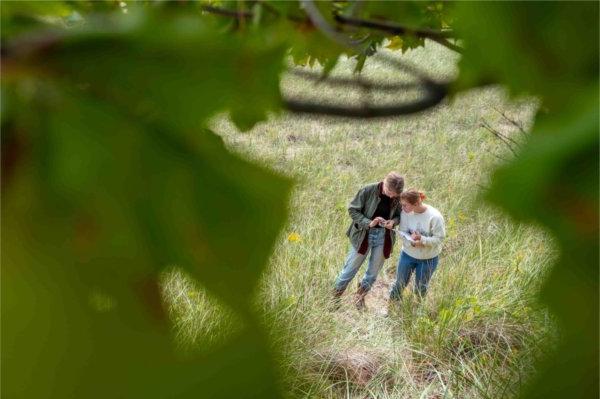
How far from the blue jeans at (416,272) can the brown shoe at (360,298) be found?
0.75ft

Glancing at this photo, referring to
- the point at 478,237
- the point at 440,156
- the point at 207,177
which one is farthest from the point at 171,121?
the point at 440,156

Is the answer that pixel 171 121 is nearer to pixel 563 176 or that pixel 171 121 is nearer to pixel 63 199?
pixel 63 199

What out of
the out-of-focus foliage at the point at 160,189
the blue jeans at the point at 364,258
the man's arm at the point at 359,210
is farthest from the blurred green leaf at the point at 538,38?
the blue jeans at the point at 364,258

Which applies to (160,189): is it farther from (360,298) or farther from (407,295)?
(360,298)

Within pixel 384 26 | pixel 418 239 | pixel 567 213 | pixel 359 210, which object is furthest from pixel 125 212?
pixel 359 210

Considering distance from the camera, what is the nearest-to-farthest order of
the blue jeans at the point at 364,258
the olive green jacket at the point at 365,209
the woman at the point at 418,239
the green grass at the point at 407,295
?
the green grass at the point at 407,295, the woman at the point at 418,239, the olive green jacket at the point at 365,209, the blue jeans at the point at 364,258

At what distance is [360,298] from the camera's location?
4.29m

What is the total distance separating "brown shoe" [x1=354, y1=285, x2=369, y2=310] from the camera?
14.0ft

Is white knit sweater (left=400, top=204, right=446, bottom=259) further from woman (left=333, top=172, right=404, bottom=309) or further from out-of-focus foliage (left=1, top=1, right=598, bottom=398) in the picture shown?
out-of-focus foliage (left=1, top=1, right=598, bottom=398)

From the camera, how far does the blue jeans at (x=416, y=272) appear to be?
13.4ft

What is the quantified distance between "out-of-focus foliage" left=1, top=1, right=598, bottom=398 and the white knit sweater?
356 centimetres

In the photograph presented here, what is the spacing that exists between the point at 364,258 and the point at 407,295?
432 millimetres

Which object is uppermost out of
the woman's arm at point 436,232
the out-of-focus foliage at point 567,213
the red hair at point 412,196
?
the out-of-focus foliage at point 567,213

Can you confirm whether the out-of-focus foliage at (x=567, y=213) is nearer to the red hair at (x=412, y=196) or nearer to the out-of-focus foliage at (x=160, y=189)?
the out-of-focus foliage at (x=160, y=189)
